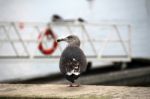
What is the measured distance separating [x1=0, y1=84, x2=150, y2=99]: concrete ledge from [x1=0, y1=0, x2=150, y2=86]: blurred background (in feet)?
12.7

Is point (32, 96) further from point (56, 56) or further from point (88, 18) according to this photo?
point (88, 18)

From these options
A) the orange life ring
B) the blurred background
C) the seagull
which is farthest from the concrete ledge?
the orange life ring

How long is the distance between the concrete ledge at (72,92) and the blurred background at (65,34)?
3881mm

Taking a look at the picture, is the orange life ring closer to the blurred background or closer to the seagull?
the blurred background

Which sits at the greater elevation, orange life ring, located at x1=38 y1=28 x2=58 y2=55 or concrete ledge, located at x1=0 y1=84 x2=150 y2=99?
concrete ledge, located at x1=0 y1=84 x2=150 y2=99

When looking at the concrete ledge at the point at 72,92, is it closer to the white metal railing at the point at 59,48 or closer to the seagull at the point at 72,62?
the seagull at the point at 72,62

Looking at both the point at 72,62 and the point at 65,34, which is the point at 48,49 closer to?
the point at 65,34

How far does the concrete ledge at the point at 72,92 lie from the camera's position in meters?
2.01

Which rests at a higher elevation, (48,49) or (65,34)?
(65,34)

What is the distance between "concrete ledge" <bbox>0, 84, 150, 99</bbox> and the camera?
2014 mm

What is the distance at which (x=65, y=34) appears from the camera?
6.75 meters

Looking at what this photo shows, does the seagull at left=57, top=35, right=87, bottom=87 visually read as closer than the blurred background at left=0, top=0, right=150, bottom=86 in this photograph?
Yes

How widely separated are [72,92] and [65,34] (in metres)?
4.62

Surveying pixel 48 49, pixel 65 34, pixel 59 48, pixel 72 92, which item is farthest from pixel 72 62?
A: pixel 65 34
